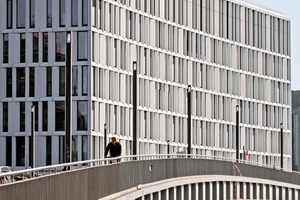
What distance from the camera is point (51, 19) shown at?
95125mm

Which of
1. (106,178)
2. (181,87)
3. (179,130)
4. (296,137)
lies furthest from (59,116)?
(296,137)

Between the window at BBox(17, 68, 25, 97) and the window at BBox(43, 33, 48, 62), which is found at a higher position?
the window at BBox(43, 33, 48, 62)

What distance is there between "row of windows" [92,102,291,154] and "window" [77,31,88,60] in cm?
376

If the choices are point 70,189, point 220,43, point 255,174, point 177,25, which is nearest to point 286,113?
point 220,43

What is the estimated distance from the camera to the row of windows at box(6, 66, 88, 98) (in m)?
94.5

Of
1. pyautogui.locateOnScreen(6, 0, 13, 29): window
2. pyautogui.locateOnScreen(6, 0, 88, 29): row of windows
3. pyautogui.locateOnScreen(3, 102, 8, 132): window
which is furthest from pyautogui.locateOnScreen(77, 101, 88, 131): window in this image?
pyautogui.locateOnScreen(6, 0, 13, 29): window

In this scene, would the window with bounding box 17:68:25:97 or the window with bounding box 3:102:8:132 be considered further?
the window with bounding box 3:102:8:132

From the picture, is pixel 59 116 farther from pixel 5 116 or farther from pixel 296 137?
pixel 296 137

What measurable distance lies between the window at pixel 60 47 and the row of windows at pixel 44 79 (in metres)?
0.79

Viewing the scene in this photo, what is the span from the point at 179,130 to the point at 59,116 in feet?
67.6

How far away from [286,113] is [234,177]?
65.3m

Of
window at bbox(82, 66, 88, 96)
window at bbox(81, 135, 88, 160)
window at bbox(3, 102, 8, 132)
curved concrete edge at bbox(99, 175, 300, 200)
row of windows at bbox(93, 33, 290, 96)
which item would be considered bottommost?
curved concrete edge at bbox(99, 175, 300, 200)

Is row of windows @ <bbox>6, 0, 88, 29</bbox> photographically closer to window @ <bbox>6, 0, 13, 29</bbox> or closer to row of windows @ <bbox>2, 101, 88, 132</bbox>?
window @ <bbox>6, 0, 13, 29</bbox>

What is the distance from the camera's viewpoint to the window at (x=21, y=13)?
9562cm
